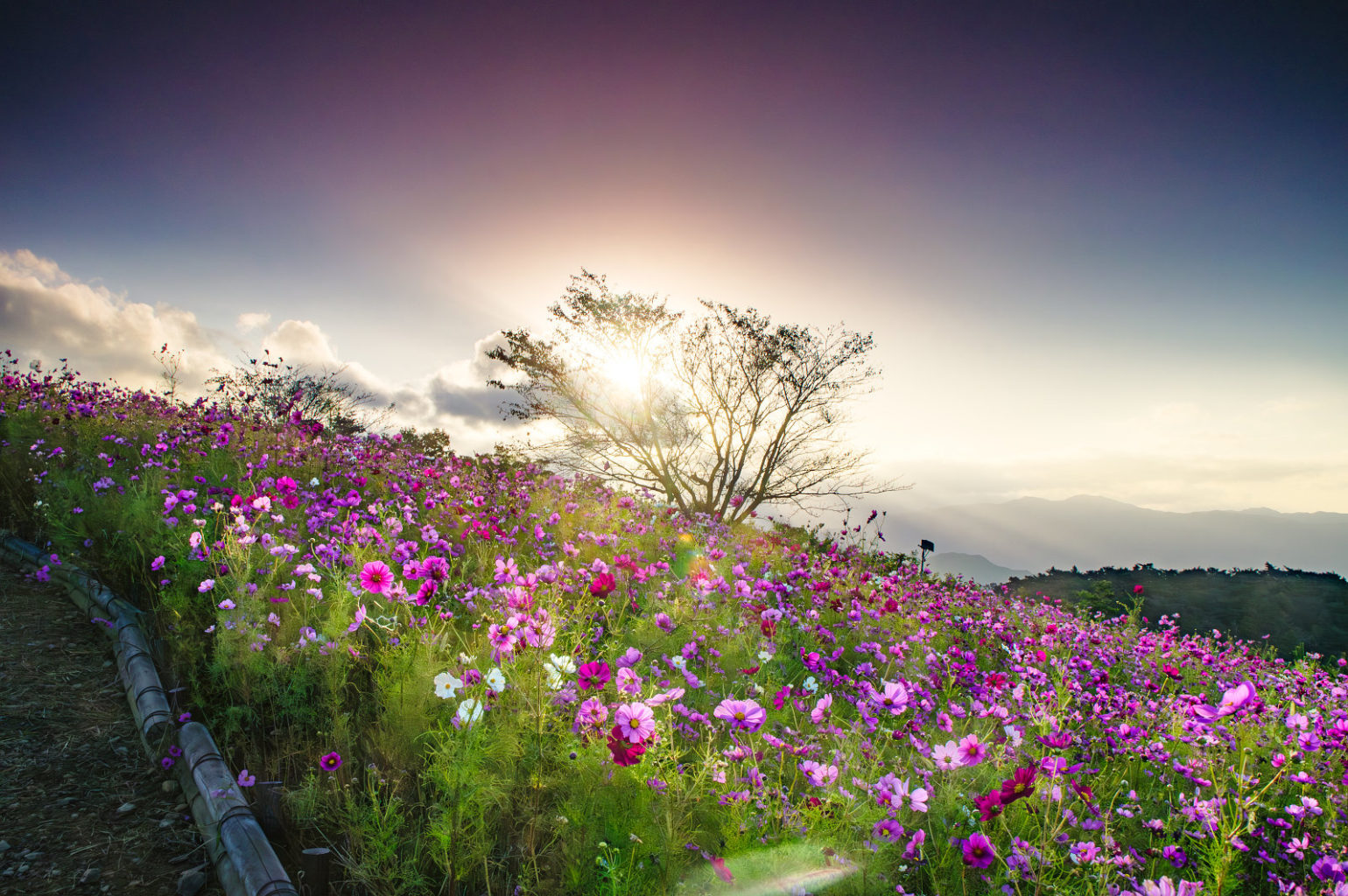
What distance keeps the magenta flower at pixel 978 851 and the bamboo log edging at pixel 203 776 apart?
7.10 ft

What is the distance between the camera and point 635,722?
180 centimetres

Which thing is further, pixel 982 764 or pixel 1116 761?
pixel 1116 761

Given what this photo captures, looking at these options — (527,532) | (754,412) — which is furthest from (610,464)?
(527,532)

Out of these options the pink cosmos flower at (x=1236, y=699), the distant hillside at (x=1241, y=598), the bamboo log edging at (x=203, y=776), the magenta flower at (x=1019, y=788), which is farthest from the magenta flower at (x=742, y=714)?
the distant hillside at (x=1241, y=598)

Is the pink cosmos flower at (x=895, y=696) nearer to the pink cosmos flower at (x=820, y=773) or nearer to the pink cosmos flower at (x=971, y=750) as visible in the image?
the pink cosmos flower at (x=971, y=750)

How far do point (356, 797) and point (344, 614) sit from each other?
3.03ft

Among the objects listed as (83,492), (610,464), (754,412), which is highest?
(754,412)

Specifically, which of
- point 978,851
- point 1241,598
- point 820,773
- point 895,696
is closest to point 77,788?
point 820,773

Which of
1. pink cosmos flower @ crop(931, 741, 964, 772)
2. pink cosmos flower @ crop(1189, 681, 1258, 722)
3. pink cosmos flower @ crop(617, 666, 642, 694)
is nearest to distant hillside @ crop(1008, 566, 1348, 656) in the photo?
pink cosmos flower @ crop(1189, 681, 1258, 722)

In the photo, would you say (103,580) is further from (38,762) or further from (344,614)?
(344,614)

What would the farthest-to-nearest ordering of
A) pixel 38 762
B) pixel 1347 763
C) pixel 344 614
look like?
pixel 1347 763 → pixel 344 614 → pixel 38 762

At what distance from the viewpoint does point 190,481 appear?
529 cm

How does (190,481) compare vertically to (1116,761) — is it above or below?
above

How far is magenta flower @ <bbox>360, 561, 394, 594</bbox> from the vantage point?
2.44 m
